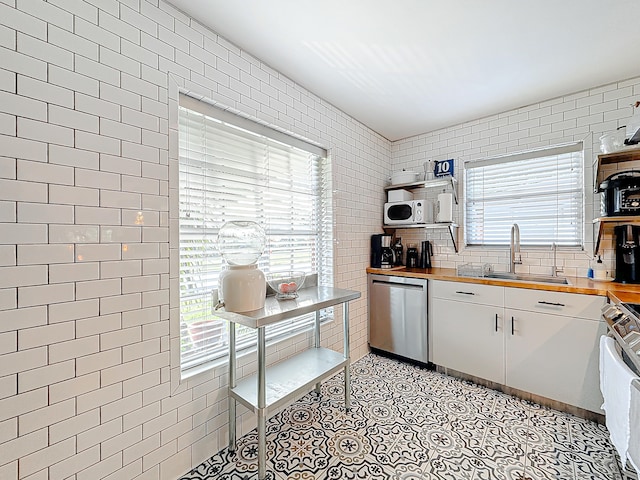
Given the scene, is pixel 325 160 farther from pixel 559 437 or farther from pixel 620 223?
pixel 559 437

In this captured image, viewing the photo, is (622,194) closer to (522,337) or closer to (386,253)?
(522,337)

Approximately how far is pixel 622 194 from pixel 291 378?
2655mm

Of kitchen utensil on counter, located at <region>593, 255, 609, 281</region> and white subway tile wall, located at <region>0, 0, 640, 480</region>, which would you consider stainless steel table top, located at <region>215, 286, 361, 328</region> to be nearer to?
white subway tile wall, located at <region>0, 0, 640, 480</region>

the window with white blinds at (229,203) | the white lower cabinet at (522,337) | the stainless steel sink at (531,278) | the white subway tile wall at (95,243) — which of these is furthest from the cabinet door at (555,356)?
the white subway tile wall at (95,243)

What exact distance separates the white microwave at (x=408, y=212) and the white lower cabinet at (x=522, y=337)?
28.5 inches

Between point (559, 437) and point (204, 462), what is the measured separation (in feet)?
7.40

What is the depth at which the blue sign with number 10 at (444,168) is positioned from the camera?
120 inches

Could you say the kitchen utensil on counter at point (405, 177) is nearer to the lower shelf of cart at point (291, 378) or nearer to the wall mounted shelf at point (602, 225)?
the wall mounted shelf at point (602, 225)

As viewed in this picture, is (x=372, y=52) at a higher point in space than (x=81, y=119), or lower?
higher

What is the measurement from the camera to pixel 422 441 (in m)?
1.83

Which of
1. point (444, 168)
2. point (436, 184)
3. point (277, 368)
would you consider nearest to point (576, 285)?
point (436, 184)

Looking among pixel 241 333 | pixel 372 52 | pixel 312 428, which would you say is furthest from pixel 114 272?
pixel 372 52

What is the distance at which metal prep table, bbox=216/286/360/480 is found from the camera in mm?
1516

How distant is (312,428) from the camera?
6.43ft
